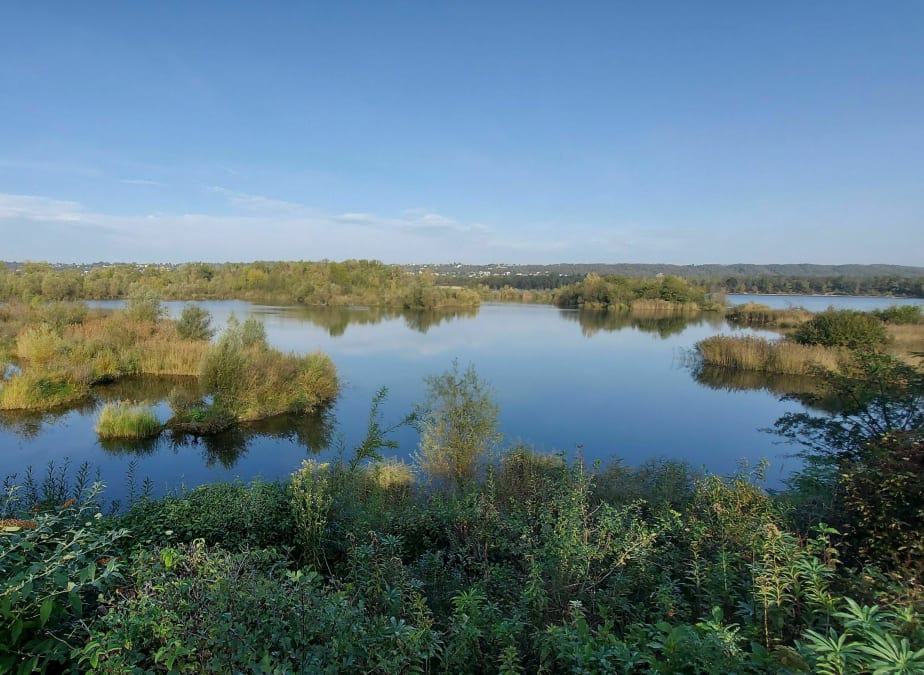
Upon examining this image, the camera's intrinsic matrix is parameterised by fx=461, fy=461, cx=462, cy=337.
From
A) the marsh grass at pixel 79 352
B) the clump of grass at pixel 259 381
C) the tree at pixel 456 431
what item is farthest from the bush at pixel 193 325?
the tree at pixel 456 431

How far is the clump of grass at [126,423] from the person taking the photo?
38.9ft

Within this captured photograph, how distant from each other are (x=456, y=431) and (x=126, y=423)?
8.87 meters

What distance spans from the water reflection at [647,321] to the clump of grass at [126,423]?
96.9 ft

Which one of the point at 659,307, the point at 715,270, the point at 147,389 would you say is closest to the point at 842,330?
the point at 147,389

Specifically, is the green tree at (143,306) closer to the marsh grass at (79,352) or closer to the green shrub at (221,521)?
the marsh grass at (79,352)

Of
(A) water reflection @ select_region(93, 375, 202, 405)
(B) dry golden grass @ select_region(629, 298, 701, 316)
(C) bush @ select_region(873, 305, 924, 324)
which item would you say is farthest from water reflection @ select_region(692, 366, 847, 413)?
(B) dry golden grass @ select_region(629, 298, 701, 316)

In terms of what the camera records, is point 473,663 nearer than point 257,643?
No

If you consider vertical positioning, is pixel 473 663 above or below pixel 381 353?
above

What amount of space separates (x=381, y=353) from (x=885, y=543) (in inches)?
942

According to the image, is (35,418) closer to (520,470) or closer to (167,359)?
(167,359)

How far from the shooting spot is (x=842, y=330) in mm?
21281

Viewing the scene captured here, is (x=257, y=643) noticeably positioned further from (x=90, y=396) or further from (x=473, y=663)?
(x=90, y=396)

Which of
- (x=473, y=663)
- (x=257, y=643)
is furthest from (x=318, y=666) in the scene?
(x=473, y=663)

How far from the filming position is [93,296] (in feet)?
145
